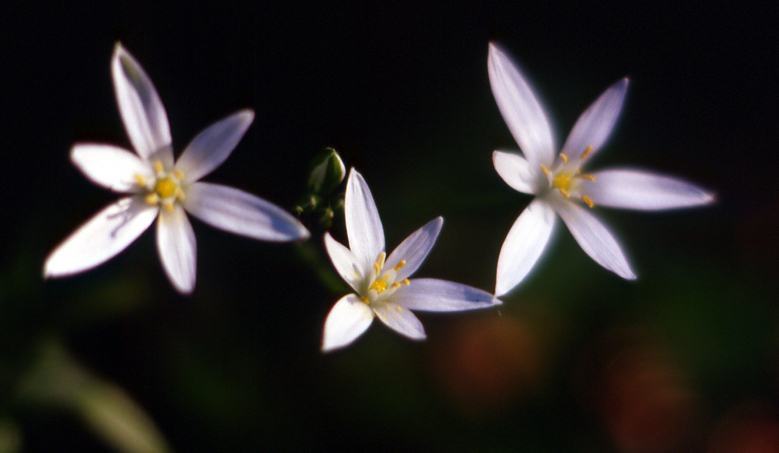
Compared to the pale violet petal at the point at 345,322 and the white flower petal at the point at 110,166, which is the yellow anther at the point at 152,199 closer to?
the white flower petal at the point at 110,166

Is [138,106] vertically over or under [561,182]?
over

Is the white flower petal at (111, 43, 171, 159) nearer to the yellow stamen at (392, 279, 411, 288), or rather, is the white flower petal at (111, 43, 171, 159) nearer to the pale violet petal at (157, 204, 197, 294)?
the pale violet petal at (157, 204, 197, 294)

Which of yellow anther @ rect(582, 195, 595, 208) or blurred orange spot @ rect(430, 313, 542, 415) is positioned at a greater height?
yellow anther @ rect(582, 195, 595, 208)

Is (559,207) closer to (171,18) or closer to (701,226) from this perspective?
(701,226)

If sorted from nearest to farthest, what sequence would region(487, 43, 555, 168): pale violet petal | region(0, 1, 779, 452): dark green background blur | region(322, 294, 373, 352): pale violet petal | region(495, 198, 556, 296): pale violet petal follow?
region(322, 294, 373, 352): pale violet petal < region(495, 198, 556, 296): pale violet petal < region(487, 43, 555, 168): pale violet petal < region(0, 1, 779, 452): dark green background blur

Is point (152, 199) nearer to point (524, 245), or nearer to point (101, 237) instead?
point (101, 237)

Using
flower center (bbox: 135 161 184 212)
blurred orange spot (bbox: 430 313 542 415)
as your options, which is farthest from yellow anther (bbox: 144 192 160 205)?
blurred orange spot (bbox: 430 313 542 415)

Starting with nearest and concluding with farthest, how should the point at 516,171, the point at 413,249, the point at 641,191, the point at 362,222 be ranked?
the point at 362,222 → the point at 413,249 → the point at 516,171 → the point at 641,191

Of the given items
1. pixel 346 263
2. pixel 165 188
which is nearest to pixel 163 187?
pixel 165 188
